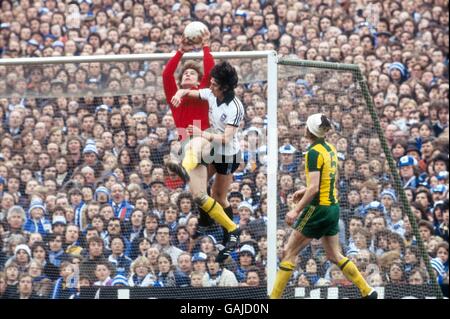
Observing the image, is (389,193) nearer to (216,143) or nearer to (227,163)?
(227,163)

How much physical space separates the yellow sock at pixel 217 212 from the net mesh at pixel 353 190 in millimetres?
1041

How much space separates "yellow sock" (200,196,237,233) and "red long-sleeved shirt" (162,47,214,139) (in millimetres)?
811

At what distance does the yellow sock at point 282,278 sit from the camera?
→ 13721mm

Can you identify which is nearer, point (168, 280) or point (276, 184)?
point (276, 184)

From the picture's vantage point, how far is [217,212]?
541 inches

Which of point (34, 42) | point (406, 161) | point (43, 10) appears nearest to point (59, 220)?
point (406, 161)

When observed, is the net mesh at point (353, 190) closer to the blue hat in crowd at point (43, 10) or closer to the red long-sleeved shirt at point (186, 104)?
the red long-sleeved shirt at point (186, 104)

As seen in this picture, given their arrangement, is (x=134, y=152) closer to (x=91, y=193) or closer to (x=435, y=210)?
(x=91, y=193)

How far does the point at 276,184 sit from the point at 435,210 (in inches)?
149

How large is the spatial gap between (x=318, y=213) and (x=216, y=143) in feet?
4.58

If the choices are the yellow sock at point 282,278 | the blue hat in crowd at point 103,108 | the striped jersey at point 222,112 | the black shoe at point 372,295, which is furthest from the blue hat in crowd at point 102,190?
the black shoe at point 372,295

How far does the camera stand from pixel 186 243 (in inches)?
607
